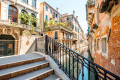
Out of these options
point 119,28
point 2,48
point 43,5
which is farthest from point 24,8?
point 119,28

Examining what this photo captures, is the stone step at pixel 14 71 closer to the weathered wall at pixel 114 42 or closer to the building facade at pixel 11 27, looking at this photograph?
the weathered wall at pixel 114 42

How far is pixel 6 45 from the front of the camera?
8258 millimetres

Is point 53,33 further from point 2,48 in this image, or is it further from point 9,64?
point 9,64

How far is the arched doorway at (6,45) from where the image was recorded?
25.9 ft

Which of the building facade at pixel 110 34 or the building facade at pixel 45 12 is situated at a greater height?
the building facade at pixel 45 12

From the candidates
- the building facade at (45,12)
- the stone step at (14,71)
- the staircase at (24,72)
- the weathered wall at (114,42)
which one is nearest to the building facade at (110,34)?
the weathered wall at (114,42)

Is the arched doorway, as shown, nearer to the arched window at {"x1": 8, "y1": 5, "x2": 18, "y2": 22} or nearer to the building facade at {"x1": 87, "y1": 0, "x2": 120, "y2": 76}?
the arched window at {"x1": 8, "y1": 5, "x2": 18, "y2": 22}

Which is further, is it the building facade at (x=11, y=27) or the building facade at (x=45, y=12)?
the building facade at (x=45, y=12)

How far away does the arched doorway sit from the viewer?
789cm

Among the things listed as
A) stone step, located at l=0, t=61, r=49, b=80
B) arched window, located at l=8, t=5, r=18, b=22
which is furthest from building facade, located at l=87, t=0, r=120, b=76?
arched window, located at l=8, t=5, r=18, b=22

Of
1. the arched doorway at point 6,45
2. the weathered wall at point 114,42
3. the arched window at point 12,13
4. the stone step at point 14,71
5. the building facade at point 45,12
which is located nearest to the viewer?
the stone step at point 14,71

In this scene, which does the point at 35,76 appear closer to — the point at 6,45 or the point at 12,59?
the point at 12,59

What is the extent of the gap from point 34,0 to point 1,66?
1565 centimetres

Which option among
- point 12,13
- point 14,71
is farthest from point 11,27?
point 14,71
